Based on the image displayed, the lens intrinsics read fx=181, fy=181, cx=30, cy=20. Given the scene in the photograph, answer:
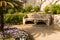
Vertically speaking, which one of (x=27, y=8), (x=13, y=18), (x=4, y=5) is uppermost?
(x=4, y=5)

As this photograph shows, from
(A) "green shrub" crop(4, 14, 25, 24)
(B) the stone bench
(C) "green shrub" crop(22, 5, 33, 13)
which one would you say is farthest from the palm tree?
(C) "green shrub" crop(22, 5, 33, 13)

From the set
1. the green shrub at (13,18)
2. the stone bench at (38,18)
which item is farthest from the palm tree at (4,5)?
the green shrub at (13,18)

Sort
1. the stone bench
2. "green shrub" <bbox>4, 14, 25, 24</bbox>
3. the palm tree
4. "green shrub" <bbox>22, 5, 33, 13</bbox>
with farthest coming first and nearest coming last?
"green shrub" <bbox>22, 5, 33, 13</bbox>
"green shrub" <bbox>4, 14, 25, 24</bbox>
the stone bench
the palm tree

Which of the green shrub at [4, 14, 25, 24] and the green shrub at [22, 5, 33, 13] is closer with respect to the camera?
the green shrub at [4, 14, 25, 24]

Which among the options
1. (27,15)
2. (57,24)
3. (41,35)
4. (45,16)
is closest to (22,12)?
(27,15)

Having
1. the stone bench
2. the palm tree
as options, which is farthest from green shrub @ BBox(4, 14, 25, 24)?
the palm tree

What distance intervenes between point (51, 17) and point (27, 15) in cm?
271

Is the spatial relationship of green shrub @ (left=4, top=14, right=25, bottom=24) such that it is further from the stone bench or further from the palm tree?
the palm tree

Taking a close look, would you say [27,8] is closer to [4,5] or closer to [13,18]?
[13,18]

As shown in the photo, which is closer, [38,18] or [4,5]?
[4,5]

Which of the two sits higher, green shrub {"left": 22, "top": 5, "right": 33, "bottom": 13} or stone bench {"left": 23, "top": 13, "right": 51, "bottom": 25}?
green shrub {"left": 22, "top": 5, "right": 33, "bottom": 13}

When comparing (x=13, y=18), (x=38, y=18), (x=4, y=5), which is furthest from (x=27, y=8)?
(x=4, y=5)

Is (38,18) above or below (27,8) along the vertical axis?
below

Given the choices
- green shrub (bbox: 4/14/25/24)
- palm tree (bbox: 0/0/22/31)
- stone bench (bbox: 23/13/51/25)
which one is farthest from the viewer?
green shrub (bbox: 4/14/25/24)
